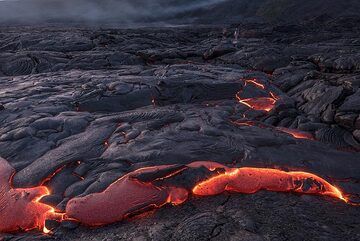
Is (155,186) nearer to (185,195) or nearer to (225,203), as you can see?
(185,195)

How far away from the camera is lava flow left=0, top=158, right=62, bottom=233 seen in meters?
3.06

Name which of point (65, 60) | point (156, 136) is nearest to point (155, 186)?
point (156, 136)

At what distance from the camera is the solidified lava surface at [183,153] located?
2.98m

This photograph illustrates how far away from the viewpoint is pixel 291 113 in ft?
17.9

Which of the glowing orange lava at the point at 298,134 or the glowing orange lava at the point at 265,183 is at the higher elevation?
the glowing orange lava at the point at 298,134

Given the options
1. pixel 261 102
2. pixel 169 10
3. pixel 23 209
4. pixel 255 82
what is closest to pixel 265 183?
pixel 23 209

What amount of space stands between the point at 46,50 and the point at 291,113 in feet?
26.5

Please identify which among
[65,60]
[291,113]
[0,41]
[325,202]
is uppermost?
[0,41]

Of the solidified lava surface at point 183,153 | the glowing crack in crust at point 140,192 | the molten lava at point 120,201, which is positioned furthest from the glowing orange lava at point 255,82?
the molten lava at point 120,201

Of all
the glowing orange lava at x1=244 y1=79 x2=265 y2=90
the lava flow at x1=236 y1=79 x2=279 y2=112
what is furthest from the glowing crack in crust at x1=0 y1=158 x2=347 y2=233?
the glowing orange lava at x1=244 y1=79 x2=265 y2=90

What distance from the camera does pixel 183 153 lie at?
3.96m

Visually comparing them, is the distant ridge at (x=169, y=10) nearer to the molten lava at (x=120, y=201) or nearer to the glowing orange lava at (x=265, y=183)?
the glowing orange lava at (x=265, y=183)

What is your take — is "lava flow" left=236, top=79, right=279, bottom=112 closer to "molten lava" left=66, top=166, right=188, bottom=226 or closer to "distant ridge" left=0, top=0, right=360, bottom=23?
"molten lava" left=66, top=166, right=188, bottom=226

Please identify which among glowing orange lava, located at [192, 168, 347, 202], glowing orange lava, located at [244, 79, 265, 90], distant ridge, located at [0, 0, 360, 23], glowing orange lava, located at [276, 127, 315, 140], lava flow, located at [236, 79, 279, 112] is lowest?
glowing orange lava, located at [192, 168, 347, 202]
